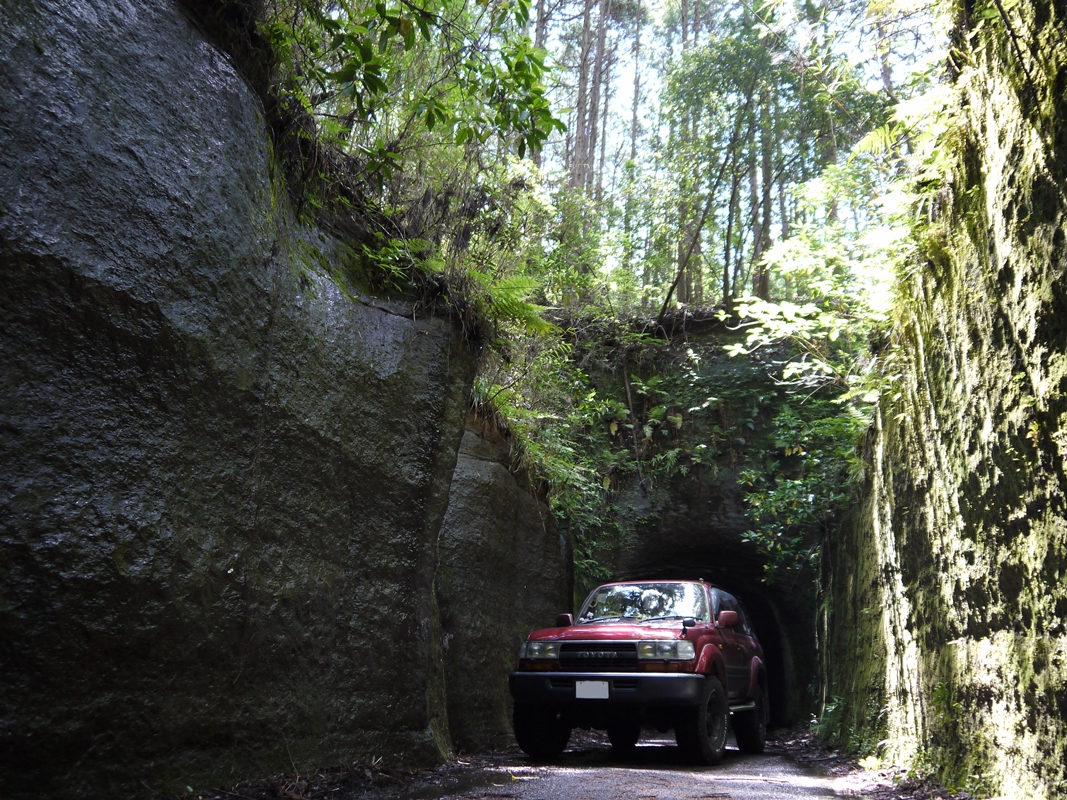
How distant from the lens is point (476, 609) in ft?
31.5

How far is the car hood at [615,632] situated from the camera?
26.6ft

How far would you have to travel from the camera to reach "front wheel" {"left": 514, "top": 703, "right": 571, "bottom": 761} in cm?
825

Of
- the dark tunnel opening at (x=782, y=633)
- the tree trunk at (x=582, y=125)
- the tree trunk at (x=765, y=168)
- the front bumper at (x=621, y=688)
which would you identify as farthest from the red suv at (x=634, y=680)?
the tree trunk at (x=582, y=125)

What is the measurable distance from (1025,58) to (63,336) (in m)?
4.89

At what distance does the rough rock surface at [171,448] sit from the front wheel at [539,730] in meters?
1.96

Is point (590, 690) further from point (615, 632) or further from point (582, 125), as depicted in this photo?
point (582, 125)

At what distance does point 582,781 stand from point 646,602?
3539 mm

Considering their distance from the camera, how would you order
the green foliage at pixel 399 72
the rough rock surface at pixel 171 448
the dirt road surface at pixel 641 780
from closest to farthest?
the rough rock surface at pixel 171 448
the green foliage at pixel 399 72
the dirt road surface at pixel 641 780

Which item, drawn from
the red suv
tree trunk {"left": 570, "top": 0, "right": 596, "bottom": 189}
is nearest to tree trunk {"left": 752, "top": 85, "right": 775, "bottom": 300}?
tree trunk {"left": 570, "top": 0, "right": 596, "bottom": 189}

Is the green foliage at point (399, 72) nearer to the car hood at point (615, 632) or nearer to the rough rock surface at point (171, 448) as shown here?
the rough rock surface at point (171, 448)

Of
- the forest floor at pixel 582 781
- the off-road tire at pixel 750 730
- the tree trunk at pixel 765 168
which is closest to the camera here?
the forest floor at pixel 582 781

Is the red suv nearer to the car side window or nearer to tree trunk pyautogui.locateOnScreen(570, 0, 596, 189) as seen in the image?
the car side window

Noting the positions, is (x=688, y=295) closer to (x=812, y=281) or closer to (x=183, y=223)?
(x=812, y=281)

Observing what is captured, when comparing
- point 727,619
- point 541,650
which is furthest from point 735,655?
point 541,650
